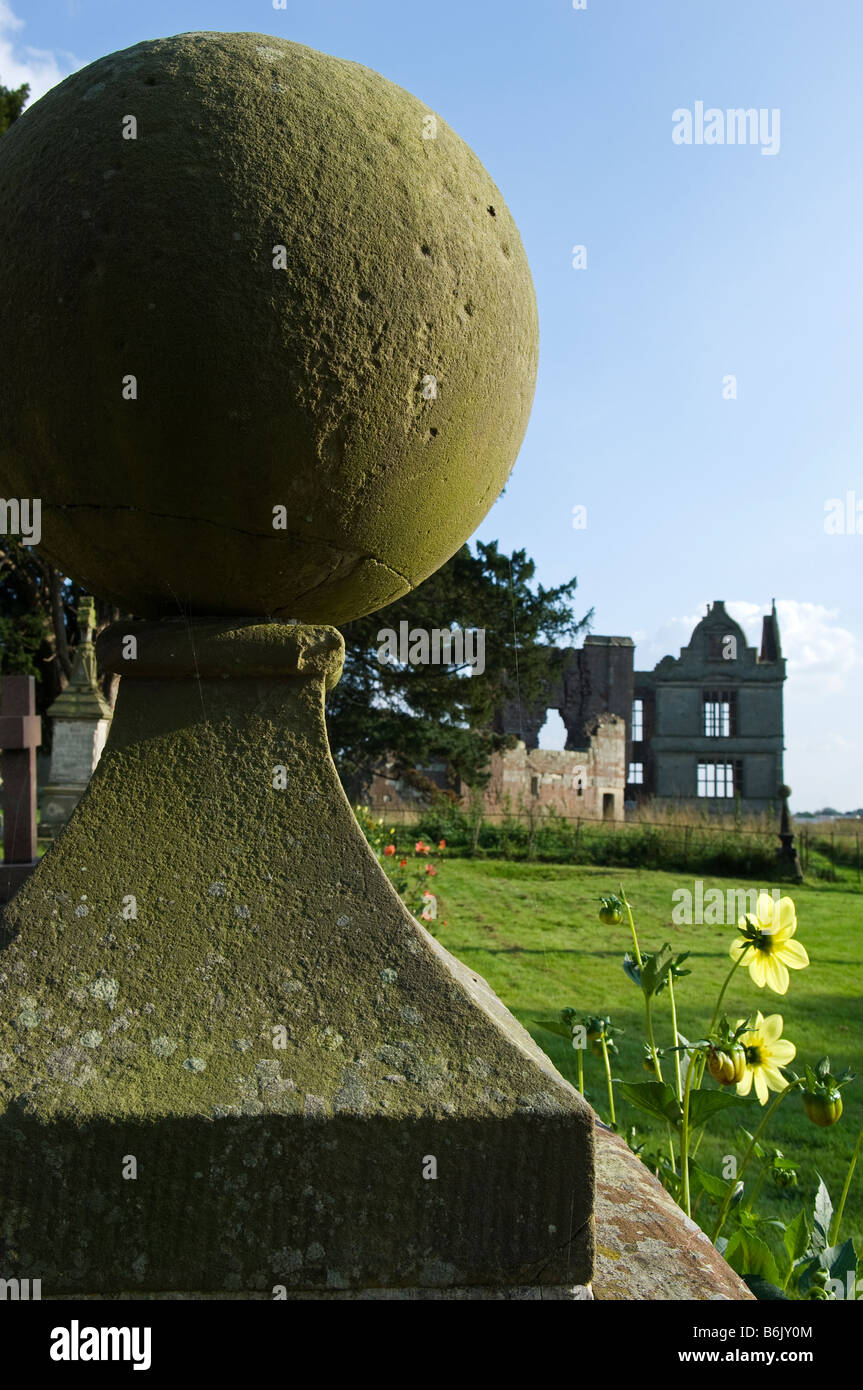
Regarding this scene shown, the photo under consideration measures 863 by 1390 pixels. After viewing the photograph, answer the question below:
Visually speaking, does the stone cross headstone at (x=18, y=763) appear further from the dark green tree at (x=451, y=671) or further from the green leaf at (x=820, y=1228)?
the dark green tree at (x=451, y=671)

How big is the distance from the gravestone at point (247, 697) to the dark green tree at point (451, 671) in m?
15.8

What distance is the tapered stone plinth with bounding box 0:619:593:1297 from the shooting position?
1571 mm

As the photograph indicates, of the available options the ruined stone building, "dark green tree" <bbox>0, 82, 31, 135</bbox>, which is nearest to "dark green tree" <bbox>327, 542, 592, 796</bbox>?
"dark green tree" <bbox>0, 82, 31, 135</bbox>

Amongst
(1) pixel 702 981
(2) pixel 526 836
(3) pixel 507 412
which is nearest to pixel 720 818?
(2) pixel 526 836

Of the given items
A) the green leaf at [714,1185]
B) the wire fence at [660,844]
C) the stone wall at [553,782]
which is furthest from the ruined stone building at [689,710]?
the green leaf at [714,1185]

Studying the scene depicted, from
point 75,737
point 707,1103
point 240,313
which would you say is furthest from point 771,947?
point 75,737

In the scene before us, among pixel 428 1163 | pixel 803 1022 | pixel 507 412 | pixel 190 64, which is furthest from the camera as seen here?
pixel 803 1022

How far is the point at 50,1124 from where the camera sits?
1.57m

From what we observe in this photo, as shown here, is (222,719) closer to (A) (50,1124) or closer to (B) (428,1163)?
(A) (50,1124)

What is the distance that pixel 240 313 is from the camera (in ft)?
5.62

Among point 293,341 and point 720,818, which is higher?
point 293,341

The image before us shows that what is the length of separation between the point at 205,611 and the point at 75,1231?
117 cm
